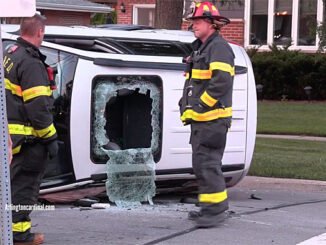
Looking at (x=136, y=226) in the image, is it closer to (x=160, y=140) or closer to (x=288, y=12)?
(x=160, y=140)

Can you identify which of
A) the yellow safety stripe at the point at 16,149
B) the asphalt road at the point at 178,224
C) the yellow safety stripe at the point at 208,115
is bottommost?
the asphalt road at the point at 178,224

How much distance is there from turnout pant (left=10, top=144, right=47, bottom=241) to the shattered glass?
1.37 metres

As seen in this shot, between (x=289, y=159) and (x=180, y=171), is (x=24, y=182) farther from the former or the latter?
(x=289, y=159)

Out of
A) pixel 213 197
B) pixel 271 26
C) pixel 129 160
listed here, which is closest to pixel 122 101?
pixel 129 160

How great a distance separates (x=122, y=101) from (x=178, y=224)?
66.7 inches

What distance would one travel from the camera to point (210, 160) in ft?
22.2

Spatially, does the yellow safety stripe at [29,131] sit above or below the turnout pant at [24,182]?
above

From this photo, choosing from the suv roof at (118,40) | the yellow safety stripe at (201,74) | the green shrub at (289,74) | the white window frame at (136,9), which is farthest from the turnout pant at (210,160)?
the white window frame at (136,9)

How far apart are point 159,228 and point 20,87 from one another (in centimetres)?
179

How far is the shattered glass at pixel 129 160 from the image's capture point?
7473 mm

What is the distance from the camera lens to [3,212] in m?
4.36

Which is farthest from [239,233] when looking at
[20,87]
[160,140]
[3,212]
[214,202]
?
[3,212]

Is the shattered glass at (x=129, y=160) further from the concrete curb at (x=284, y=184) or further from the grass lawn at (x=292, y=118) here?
the grass lawn at (x=292, y=118)

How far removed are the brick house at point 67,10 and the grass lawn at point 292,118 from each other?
4.89 meters
